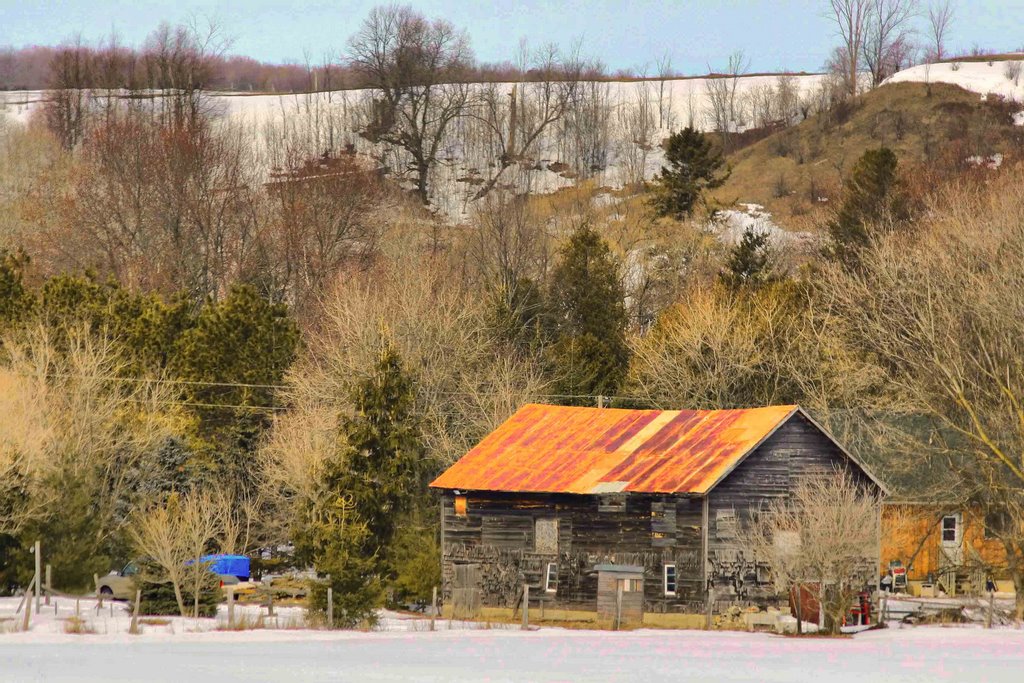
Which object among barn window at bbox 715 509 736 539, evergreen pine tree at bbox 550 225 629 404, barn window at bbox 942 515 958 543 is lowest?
barn window at bbox 942 515 958 543

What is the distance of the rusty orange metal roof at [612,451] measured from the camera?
46.4m

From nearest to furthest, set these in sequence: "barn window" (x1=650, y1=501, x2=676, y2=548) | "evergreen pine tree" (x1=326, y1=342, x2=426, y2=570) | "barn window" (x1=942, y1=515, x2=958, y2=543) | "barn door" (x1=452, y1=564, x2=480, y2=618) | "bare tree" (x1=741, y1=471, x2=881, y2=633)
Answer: "bare tree" (x1=741, y1=471, x2=881, y2=633), "barn window" (x1=650, y1=501, x2=676, y2=548), "barn door" (x1=452, y1=564, x2=480, y2=618), "evergreen pine tree" (x1=326, y1=342, x2=426, y2=570), "barn window" (x1=942, y1=515, x2=958, y2=543)

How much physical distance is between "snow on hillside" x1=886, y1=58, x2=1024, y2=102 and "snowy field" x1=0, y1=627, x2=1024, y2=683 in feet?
376

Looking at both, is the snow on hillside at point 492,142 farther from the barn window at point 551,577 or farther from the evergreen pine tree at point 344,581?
the evergreen pine tree at point 344,581

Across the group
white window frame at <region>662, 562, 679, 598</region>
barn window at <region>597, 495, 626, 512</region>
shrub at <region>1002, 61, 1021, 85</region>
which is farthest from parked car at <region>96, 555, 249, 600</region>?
shrub at <region>1002, 61, 1021, 85</region>

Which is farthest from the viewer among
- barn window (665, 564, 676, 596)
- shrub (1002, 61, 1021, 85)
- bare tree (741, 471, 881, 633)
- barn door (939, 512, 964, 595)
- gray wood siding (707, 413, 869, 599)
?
shrub (1002, 61, 1021, 85)

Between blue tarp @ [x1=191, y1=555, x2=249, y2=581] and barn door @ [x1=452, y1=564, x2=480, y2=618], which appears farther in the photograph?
blue tarp @ [x1=191, y1=555, x2=249, y2=581]

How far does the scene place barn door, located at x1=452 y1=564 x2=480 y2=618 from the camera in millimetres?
47562

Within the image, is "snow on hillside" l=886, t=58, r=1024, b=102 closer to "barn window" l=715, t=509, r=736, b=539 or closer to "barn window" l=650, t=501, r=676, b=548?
"barn window" l=715, t=509, r=736, b=539

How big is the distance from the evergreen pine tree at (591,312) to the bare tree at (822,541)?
23405 millimetres

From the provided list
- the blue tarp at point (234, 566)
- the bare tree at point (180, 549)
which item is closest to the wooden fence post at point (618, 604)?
the bare tree at point (180, 549)

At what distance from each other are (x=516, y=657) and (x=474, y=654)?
108 centimetres

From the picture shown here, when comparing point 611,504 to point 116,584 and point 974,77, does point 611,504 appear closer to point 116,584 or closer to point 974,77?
point 116,584

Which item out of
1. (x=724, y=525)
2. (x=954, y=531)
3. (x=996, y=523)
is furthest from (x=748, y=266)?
(x=724, y=525)
